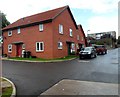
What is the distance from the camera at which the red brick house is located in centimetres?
2350

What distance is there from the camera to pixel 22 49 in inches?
1087

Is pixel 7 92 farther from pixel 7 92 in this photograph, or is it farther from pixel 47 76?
pixel 47 76

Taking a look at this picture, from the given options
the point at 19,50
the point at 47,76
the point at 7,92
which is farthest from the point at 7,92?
the point at 19,50

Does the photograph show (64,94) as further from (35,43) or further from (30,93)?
(35,43)

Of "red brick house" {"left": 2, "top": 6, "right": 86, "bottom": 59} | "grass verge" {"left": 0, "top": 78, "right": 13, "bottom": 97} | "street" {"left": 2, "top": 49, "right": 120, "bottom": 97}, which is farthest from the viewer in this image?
"red brick house" {"left": 2, "top": 6, "right": 86, "bottom": 59}

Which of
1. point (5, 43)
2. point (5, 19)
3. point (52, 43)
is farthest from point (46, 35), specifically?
point (5, 19)

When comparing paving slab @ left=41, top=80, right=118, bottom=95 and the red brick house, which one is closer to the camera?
A: paving slab @ left=41, top=80, right=118, bottom=95

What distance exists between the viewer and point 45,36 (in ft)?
78.3

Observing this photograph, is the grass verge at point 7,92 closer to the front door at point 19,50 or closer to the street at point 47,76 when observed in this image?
the street at point 47,76

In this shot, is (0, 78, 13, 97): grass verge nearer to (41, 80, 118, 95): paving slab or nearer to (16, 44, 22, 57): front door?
(41, 80, 118, 95): paving slab

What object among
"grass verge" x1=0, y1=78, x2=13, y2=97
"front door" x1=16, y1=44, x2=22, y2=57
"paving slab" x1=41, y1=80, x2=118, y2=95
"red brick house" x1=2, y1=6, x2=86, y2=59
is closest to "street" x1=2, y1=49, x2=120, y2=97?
"grass verge" x1=0, y1=78, x2=13, y2=97

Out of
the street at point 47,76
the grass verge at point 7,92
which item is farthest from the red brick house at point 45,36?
the grass verge at point 7,92

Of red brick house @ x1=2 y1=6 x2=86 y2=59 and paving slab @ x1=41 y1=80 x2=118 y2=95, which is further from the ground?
red brick house @ x1=2 y1=6 x2=86 y2=59

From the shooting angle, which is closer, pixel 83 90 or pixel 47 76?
pixel 83 90
